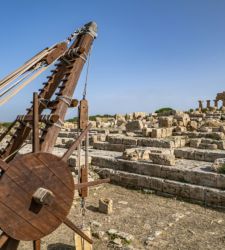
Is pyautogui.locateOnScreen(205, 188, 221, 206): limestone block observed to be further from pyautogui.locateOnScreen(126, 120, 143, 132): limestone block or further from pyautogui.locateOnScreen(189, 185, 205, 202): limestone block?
pyautogui.locateOnScreen(126, 120, 143, 132): limestone block

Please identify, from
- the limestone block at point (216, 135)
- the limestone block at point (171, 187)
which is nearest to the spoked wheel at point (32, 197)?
the limestone block at point (171, 187)

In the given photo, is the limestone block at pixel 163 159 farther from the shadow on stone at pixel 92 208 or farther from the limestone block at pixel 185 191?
the shadow on stone at pixel 92 208

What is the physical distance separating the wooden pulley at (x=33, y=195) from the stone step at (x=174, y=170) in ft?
19.8

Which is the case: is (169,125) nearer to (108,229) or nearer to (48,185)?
(108,229)

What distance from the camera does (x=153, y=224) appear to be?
6.85m

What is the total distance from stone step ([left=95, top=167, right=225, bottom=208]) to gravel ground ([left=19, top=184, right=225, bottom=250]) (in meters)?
0.34

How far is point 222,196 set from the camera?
7.76 meters

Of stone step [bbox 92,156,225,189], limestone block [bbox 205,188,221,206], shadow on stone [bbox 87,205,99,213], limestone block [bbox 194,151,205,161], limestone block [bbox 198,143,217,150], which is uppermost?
limestone block [bbox 198,143,217,150]

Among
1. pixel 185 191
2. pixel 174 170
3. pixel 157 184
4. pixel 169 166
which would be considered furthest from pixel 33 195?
pixel 169 166

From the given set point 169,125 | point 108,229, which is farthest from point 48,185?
point 169,125

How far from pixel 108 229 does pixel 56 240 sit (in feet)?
3.90

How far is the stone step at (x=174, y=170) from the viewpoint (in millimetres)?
8469

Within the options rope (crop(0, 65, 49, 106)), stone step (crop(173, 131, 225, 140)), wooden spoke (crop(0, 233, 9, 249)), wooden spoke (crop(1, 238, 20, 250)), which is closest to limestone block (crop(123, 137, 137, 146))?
stone step (crop(173, 131, 225, 140))

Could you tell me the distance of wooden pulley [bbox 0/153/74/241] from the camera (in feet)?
9.86
